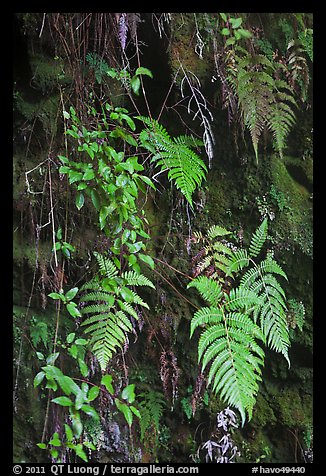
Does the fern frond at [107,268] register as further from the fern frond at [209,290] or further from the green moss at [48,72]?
the green moss at [48,72]

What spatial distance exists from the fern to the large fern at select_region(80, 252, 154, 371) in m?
0.50

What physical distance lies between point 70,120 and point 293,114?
3.78 ft

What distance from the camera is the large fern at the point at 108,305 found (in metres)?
2.22

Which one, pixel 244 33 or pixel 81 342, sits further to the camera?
pixel 244 33

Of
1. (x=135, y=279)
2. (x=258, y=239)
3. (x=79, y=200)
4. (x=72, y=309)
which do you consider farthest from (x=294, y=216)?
(x=72, y=309)

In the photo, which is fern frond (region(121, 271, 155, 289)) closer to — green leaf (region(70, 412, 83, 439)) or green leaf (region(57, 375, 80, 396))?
green leaf (region(57, 375, 80, 396))

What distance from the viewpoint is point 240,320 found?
232 cm

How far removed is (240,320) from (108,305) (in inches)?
25.4

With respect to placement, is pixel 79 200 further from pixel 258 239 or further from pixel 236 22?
pixel 236 22

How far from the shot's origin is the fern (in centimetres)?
229

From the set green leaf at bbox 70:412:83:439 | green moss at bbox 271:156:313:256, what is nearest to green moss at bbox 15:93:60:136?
green moss at bbox 271:156:313:256

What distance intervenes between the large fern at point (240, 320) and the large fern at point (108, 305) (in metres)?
0.30

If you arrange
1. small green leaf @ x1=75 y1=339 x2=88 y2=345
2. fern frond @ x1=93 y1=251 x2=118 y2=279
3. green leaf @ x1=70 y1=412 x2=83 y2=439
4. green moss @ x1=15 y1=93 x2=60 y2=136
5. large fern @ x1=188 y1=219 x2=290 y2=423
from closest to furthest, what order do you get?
1. green leaf @ x1=70 y1=412 x2=83 y2=439
2. small green leaf @ x1=75 y1=339 x2=88 y2=345
3. large fern @ x1=188 y1=219 x2=290 y2=423
4. fern frond @ x1=93 y1=251 x2=118 y2=279
5. green moss @ x1=15 y1=93 x2=60 y2=136

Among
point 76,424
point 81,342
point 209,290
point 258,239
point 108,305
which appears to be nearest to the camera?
point 76,424
